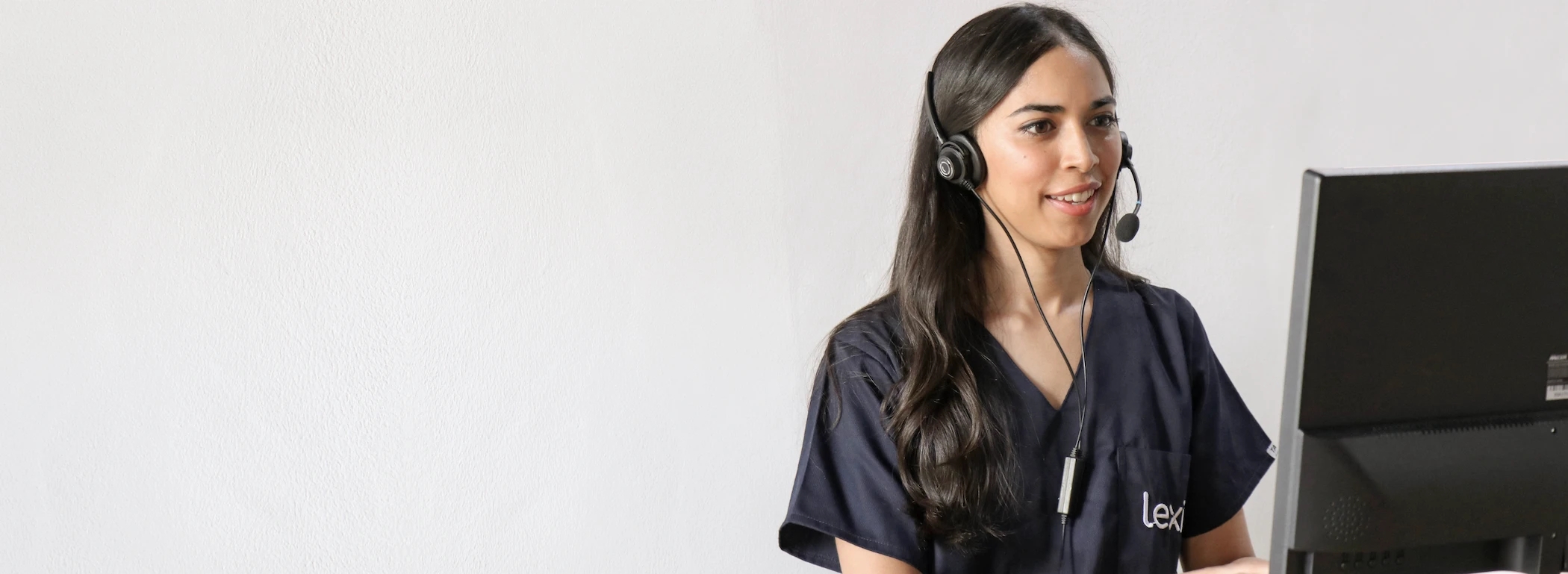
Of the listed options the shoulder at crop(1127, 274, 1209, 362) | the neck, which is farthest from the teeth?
Result: the shoulder at crop(1127, 274, 1209, 362)

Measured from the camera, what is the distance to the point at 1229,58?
178 centimetres

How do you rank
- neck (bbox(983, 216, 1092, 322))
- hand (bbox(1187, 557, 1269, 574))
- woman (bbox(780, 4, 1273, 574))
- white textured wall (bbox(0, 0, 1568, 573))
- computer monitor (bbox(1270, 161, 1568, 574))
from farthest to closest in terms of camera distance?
white textured wall (bbox(0, 0, 1568, 573)), neck (bbox(983, 216, 1092, 322)), woman (bbox(780, 4, 1273, 574)), hand (bbox(1187, 557, 1269, 574)), computer monitor (bbox(1270, 161, 1568, 574))

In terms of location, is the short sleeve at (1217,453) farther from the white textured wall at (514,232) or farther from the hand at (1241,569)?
the white textured wall at (514,232)

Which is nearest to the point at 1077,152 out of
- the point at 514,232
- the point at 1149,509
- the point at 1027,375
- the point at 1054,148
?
the point at 1054,148

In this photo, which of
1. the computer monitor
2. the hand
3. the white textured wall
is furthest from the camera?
the white textured wall

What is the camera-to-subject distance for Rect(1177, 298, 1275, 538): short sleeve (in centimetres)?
134

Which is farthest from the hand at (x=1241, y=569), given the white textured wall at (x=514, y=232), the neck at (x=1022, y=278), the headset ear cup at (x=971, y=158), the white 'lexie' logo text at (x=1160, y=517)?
the white textured wall at (x=514, y=232)

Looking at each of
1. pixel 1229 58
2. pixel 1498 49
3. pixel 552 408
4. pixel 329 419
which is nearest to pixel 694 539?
pixel 552 408

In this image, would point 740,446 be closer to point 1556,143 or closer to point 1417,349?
point 1417,349

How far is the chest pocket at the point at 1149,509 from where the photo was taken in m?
1.23

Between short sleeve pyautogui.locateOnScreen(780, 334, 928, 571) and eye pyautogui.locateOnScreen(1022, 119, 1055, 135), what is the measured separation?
286mm

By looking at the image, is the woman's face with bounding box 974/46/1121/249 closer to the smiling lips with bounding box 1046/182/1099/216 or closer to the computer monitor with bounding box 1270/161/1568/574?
the smiling lips with bounding box 1046/182/1099/216

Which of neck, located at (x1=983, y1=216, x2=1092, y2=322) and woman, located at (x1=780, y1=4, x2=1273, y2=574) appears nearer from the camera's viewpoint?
woman, located at (x1=780, y1=4, x2=1273, y2=574)

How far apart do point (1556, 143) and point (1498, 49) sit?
181 millimetres
